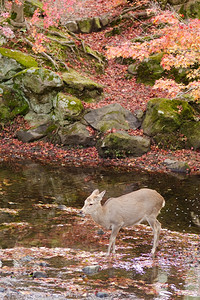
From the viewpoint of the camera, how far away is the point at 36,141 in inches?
885

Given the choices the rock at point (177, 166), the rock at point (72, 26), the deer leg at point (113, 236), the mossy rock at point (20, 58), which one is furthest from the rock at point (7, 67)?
the deer leg at point (113, 236)

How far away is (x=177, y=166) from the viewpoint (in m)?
19.5

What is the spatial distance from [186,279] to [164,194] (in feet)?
26.1

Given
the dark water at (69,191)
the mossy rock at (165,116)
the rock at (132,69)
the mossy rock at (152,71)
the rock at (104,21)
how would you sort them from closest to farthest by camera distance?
1. the dark water at (69,191)
2. the mossy rock at (165,116)
3. the mossy rock at (152,71)
4. the rock at (132,69)
5. the rock at (104,21)

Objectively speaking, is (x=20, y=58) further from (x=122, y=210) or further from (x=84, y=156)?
(x=122, y=210)

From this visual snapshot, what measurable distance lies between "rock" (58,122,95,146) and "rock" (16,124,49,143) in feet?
3.81

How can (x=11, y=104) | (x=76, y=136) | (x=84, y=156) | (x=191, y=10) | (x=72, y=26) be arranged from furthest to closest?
(x=72, y=26) < (x=191, y=10) < (x=11, y=104) < (x=76, y=136) < (x=84, y=156)

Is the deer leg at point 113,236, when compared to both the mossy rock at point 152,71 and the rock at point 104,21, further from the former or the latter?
the rock at point 104,21

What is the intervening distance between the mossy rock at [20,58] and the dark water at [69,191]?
25.2ft

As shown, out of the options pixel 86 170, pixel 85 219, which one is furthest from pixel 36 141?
pixel 85 219

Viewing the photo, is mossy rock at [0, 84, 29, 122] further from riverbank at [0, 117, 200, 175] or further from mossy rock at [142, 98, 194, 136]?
mossy rock at [142, 98, 194, 136]

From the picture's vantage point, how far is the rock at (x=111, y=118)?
21984 millimetres

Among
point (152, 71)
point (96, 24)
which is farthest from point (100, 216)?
point (96, 24)

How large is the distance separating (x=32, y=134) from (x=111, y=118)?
4.72m
